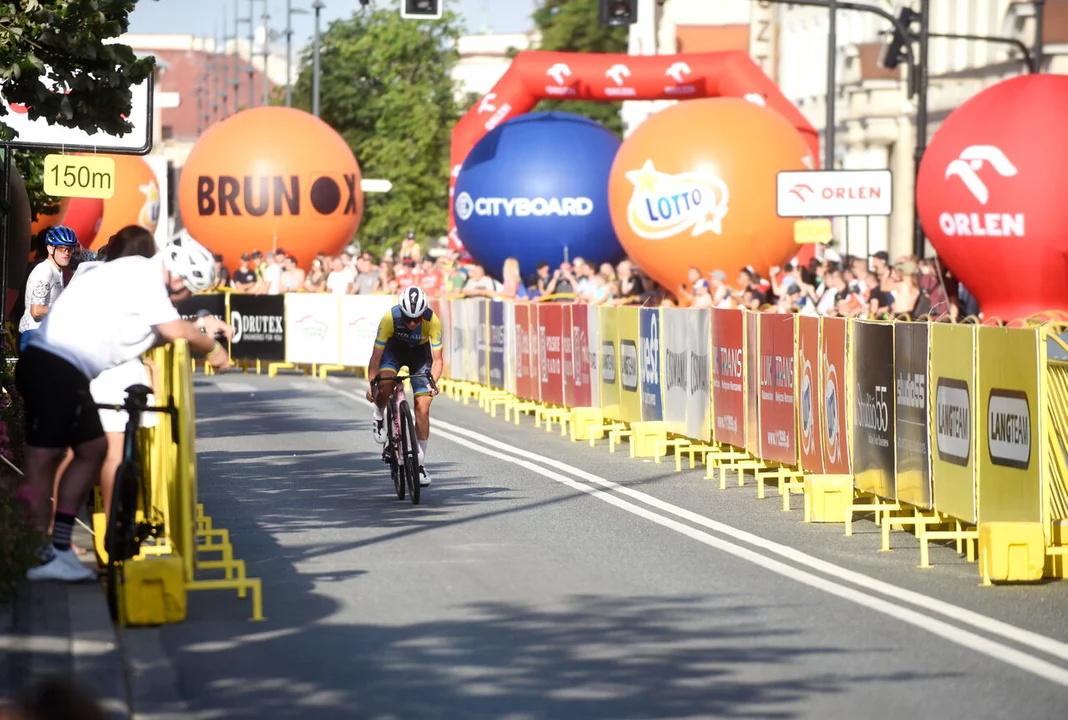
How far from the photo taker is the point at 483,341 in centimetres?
2830

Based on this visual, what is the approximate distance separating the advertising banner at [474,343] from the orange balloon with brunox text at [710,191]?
114 inches

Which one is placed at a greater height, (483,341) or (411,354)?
(411,354)

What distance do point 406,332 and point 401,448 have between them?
4.44ft

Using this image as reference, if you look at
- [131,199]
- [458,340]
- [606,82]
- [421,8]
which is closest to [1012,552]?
[458,340]

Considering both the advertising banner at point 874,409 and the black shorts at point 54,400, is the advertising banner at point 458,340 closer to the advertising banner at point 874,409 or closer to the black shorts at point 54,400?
the advertising banner at point 874,409

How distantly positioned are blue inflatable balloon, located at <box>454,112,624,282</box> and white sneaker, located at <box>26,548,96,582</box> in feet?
87.4

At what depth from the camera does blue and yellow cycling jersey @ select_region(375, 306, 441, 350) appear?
52.5 ft

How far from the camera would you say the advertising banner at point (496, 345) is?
27.2 metres

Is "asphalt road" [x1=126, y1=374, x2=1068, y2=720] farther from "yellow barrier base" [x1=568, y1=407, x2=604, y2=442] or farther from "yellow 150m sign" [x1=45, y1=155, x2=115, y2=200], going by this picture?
"yellow barrier base" [x1=568, y1=407, x2=604, y2=442]

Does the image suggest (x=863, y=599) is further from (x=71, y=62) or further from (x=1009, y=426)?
(x=71, y=62)

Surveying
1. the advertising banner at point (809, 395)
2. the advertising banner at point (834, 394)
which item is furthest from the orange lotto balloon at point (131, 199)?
the advertising banner at point (834, 394)

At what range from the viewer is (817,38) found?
6544cm

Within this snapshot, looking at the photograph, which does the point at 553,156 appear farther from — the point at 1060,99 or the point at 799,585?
the point at 799,585

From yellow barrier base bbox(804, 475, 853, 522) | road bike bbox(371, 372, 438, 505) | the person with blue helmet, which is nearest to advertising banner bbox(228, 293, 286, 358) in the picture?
the person with blue helmet
